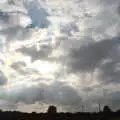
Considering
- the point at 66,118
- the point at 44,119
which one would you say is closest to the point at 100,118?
the point at 66,118

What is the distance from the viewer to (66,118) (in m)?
58.5

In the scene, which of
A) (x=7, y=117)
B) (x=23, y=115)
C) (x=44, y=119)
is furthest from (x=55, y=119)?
(x=7, y=117)

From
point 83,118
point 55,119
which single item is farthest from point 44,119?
point 83,118

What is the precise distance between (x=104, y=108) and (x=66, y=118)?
8101 mm

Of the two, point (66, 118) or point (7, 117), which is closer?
point (66, 118)

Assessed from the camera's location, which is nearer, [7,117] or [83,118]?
[83,118]

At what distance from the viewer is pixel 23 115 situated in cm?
6031

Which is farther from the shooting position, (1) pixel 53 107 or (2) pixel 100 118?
(1) pixel 53 107

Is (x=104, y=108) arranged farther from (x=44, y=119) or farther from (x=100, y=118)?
(x=44, y=119)

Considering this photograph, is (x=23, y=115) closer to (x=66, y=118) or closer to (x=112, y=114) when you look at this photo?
(x=66, y=118)

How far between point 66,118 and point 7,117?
42.6 ft

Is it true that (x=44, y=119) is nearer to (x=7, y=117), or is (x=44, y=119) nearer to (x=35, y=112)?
(x=35, y=112)

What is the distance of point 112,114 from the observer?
195 ft

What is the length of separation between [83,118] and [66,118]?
3.25m
